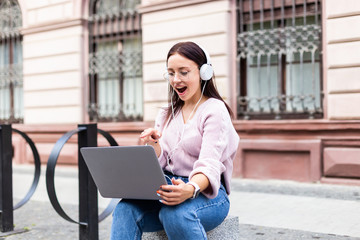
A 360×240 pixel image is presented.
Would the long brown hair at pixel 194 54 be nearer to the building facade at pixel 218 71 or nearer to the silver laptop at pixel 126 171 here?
the silver laptop at pixel 126 171

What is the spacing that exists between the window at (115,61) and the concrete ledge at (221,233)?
24.3ft

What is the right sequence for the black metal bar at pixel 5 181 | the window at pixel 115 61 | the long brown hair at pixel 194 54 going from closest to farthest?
the long brown hair at pixel 194 54 < the black metal bar at pixel 5 181 < the window at pixel 115 61

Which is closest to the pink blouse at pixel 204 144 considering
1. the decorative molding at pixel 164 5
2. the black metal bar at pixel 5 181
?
the black metal bar at pixel 5 181

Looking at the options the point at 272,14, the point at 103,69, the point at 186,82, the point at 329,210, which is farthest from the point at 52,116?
the point at 186,82

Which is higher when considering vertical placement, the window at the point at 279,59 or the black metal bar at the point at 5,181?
the window at the point at 279,59

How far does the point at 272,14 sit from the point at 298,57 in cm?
84

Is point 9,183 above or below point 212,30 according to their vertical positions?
below

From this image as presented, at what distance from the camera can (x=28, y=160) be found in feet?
38.5

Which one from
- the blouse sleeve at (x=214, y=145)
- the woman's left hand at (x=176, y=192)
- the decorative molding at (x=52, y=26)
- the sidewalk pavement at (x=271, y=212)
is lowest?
the sidewalk pavement at (x=271, y=212)

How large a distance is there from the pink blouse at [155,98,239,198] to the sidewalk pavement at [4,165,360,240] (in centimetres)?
182

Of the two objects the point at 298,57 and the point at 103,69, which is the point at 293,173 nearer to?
the point at 298,57

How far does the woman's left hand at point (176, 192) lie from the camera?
2557 millimetres

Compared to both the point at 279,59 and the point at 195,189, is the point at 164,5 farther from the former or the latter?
the point at 195,189

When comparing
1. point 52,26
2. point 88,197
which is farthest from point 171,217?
point 52,26
